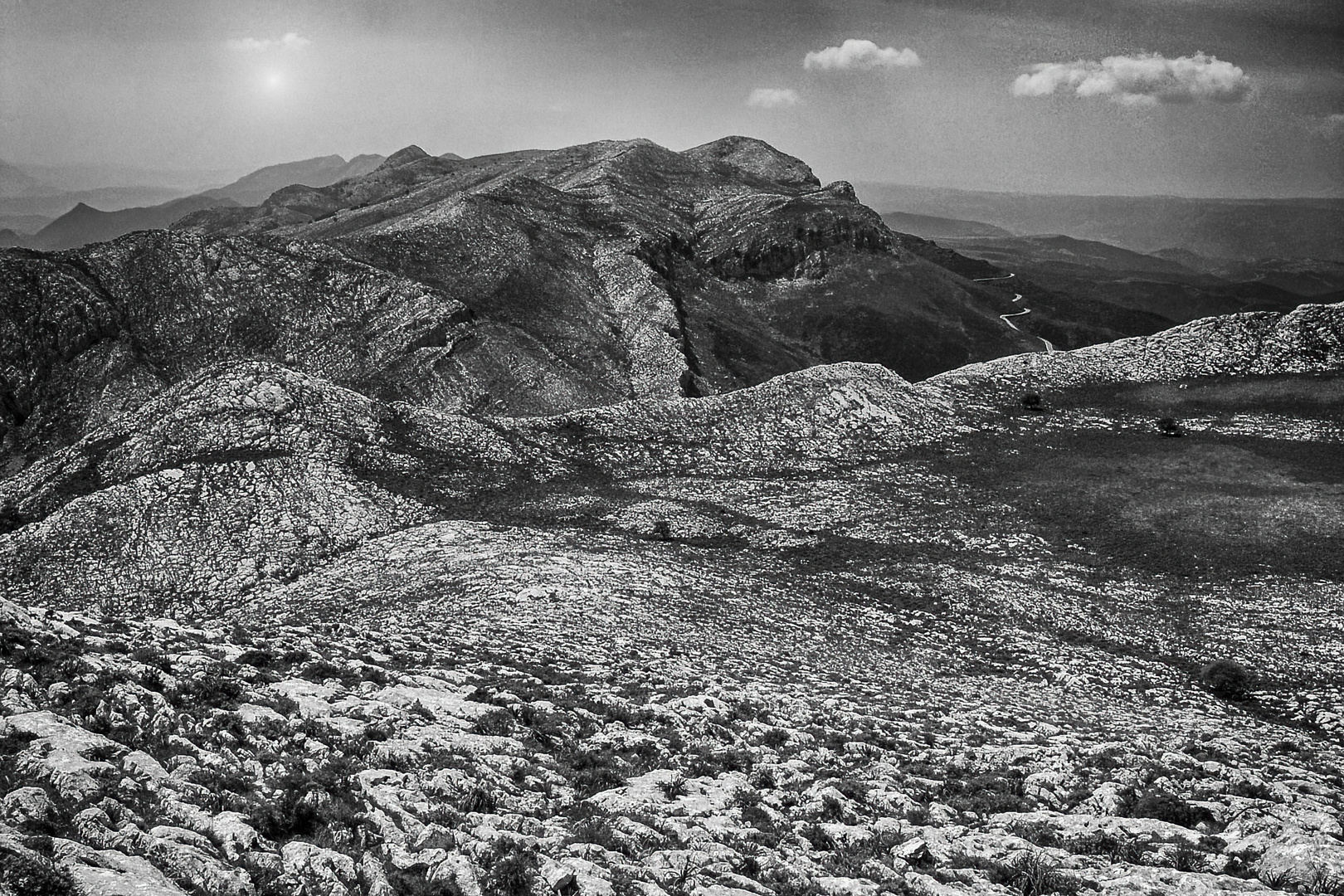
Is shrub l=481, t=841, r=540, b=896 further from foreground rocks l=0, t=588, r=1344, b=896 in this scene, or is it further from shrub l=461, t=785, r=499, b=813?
shrub l=461, t=785, r=499, b=813

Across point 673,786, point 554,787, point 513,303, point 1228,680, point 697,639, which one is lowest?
point 1228,680

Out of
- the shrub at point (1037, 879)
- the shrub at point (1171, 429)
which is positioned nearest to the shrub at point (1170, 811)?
the shrub at point (1037, 879)

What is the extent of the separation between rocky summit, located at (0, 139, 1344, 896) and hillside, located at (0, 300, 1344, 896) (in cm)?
15

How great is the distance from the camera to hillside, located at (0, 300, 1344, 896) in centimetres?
1292

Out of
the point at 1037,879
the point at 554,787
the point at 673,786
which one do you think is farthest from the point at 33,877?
the point at 1037,879

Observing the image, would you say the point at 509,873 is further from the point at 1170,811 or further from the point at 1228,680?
the point at 1228,680

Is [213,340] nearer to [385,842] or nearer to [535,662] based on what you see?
[535,662]

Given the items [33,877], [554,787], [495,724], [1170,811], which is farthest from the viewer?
[495,724]

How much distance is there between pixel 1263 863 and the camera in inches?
522

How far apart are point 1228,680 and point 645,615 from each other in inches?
909

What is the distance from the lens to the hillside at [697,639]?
12922mm

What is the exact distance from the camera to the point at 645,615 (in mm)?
30922

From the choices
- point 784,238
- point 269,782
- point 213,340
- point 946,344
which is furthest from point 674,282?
point 269,782

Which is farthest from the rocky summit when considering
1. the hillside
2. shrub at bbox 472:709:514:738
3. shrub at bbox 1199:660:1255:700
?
shrub at bbox 472:709:514:738
